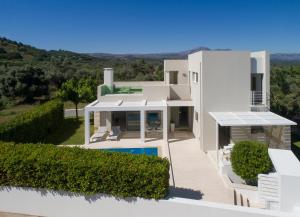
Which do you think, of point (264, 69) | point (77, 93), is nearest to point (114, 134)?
point (77, 93)

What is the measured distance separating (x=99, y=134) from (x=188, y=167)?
1283 centimetres

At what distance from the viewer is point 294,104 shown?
4300 centimetres

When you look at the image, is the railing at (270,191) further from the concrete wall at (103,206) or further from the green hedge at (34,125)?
the green hedge at (34,125)

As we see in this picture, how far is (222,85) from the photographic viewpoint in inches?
1005

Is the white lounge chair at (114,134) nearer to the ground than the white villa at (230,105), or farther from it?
nearer to the ground

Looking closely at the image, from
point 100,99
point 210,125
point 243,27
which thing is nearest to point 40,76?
point 100,99

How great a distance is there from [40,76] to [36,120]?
38369mm

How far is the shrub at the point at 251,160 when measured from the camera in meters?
17.1

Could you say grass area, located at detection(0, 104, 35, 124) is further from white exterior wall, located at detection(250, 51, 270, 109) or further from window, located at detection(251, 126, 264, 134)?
white exterior wall, located at detection(250, 51, 270, 109)

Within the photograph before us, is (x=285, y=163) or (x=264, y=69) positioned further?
(x=264, y=69)

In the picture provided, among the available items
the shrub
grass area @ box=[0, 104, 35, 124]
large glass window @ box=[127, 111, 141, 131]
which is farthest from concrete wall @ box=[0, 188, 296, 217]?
grass area @ box=[0, 104, 35, 124]

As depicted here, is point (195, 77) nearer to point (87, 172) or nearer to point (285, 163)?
point (285, 163)

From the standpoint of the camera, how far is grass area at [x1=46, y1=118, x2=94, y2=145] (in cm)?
3019

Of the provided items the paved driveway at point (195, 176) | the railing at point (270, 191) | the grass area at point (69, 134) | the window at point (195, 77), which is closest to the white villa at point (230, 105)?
the window at point (195, 77)
